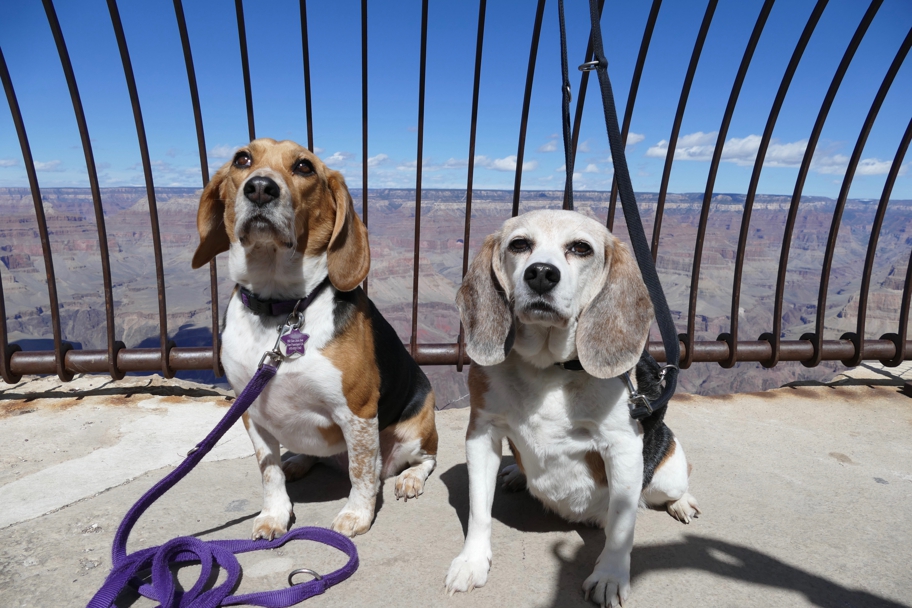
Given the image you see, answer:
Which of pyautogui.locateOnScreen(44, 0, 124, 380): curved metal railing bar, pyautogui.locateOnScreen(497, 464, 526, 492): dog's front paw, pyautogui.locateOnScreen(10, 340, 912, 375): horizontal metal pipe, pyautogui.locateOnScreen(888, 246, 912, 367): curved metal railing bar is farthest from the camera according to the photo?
pyautogui.locateOnScreen(888, 246, 912, 367): curved metal railing bar

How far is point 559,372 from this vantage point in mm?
2082

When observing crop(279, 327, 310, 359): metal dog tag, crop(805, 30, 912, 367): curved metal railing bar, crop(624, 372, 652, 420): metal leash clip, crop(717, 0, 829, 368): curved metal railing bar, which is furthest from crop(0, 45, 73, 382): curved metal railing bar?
crop(805, 30, 912, 367): curved metal railing bar

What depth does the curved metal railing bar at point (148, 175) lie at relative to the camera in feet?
11.4

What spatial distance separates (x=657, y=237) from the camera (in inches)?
162

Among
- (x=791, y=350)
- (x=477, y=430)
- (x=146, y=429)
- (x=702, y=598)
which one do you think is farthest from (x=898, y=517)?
(x=146, y=429)

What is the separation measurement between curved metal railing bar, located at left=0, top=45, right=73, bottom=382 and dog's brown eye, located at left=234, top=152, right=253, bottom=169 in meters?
2.17

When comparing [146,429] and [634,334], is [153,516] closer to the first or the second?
[146,429]

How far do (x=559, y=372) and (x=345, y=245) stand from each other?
1147mm

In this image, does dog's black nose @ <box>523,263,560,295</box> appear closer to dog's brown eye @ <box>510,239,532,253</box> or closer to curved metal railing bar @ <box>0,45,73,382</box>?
dog's brown eye @ <box>510,239,532,253</box>

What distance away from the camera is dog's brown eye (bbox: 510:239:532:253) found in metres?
2.04

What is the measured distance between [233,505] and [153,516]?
0.36 meters

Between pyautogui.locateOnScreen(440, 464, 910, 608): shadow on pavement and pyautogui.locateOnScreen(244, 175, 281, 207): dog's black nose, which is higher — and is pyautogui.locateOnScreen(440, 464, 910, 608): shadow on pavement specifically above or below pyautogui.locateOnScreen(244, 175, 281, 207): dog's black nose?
below

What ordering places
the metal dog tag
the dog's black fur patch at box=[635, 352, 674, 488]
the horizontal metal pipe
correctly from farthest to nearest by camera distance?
the horizontal metal pipe, the metal dog tag, the dog's black fur patch at box=[635, 352, 674, 488]

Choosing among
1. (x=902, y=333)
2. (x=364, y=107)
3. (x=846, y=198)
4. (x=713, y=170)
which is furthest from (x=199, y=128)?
(x=902, y=333)
